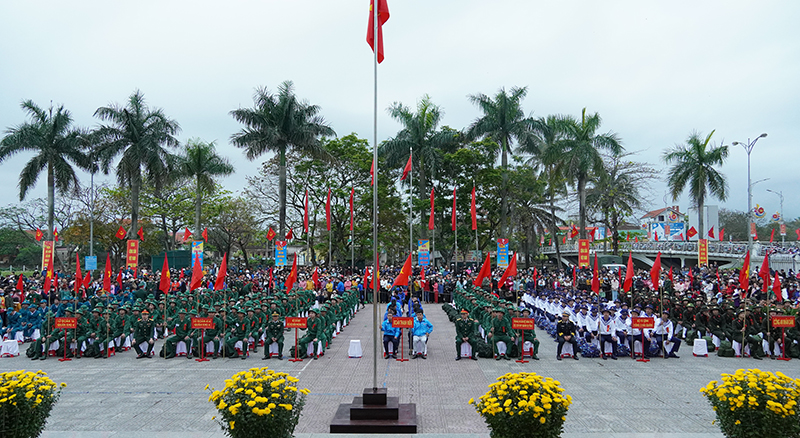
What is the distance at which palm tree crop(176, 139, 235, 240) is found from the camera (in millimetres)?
40844

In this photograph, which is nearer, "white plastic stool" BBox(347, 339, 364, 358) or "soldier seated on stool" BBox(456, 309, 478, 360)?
"soldier seated on stool" BBox(456, 309, 478, 360)

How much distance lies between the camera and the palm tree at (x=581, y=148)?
1507 inches

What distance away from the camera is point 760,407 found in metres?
5.84

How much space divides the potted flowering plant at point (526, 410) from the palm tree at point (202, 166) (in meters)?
37.7

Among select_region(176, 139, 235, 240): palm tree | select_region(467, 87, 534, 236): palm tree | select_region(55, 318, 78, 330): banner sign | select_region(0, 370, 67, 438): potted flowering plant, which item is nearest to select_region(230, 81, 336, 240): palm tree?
select_region(176, 139, 235, 240): palm tree

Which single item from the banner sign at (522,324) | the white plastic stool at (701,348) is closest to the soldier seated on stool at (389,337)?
the banner sign at (522,324)

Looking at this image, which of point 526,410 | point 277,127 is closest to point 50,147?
point 277,127

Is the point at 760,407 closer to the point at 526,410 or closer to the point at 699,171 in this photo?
the point at 526,410

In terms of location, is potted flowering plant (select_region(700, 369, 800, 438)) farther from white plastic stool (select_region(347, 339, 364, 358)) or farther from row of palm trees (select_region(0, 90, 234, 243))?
row of palm trees (select_region(0, 90, 234, 243))

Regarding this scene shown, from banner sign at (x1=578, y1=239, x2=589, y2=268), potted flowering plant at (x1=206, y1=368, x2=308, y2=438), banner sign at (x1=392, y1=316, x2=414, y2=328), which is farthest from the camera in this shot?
banner sign at (x1=578, y1=239, x2=589, y2=268)

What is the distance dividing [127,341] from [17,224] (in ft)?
157

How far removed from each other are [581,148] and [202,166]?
28731 millimetres

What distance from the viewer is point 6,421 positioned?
6.16 meters

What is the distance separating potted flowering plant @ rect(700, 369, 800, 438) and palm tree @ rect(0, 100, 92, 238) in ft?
131
